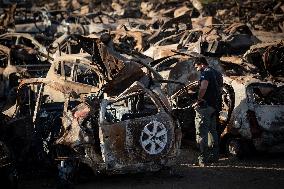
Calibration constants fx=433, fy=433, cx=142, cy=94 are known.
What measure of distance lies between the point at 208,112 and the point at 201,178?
1186 millimetres

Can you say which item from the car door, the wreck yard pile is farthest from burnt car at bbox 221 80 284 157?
the car door

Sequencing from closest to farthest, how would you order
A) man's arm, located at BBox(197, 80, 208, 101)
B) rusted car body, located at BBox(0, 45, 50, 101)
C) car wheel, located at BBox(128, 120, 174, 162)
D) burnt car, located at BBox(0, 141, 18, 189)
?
burnt car, located at BBox(0, 141, 18, 189) → car wheel, located at BBox(128, 120, 174, 162) → man's arm, located at BBox(197, 80, 208, 101) → rusted car body, located at BBox(0, 45, 50, 101)

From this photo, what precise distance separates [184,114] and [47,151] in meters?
3.07

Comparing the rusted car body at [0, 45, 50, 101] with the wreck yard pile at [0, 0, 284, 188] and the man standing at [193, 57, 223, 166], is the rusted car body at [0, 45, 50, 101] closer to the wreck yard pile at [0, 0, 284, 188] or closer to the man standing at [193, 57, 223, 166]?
the wreck yard pile at [0, 0, 284, 188]

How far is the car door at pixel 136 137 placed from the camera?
6.18m

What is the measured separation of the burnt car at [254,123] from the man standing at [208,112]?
0.53 m

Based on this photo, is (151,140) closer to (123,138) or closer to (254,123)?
(123,138)

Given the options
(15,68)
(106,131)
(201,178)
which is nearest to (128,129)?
(106,131)

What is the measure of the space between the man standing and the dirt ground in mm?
248

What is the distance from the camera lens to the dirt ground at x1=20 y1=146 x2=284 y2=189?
642cm

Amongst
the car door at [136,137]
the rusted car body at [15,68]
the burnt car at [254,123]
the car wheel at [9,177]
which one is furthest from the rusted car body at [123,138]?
the rusted car body at [15,68]

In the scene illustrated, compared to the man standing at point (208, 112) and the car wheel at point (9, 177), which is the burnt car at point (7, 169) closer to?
the car wheel at point (9, 177)

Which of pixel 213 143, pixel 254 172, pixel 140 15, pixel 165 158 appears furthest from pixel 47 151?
pixel 140 15

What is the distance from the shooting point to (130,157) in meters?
6.29
